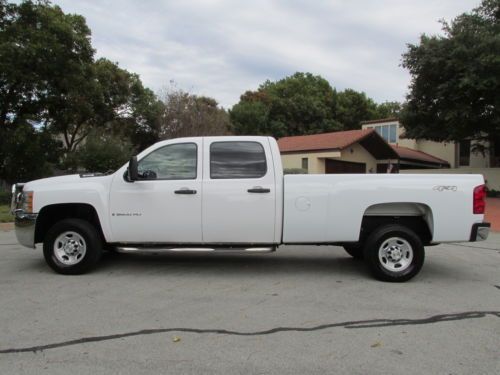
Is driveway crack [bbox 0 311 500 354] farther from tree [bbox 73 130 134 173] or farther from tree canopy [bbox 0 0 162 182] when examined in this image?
tree [bbox 73 130 134 173]

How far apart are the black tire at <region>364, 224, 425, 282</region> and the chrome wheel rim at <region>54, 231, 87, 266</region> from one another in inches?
158

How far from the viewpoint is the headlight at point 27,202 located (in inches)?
263

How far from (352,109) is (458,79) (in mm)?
28669

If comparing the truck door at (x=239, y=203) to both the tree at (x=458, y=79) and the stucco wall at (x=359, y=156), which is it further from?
the stucco wall at (x=359, y=156)

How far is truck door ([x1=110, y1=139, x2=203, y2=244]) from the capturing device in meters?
6.53

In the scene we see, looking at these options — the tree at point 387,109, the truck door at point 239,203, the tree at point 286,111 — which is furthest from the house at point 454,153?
the truck door at point 239,203

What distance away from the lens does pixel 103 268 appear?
285 inches

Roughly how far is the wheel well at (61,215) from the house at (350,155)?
2580cm

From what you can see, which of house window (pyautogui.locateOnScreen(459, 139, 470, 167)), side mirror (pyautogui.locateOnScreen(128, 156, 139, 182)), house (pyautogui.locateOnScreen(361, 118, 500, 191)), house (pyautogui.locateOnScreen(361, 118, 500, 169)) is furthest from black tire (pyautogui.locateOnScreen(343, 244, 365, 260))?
→ house window (pyautogui.locateOnScreen(459, 139, 470, 167))

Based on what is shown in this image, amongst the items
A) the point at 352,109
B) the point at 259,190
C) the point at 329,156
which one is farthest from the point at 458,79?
the point at 352,109

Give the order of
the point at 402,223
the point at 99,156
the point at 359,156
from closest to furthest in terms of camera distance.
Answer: the point at 402,223 → the point at 99,156 → the point at 359,156

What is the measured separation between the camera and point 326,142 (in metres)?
33.8

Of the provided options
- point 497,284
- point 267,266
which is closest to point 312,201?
point 267,266

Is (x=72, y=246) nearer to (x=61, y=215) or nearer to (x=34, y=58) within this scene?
(x=61, y=215)
